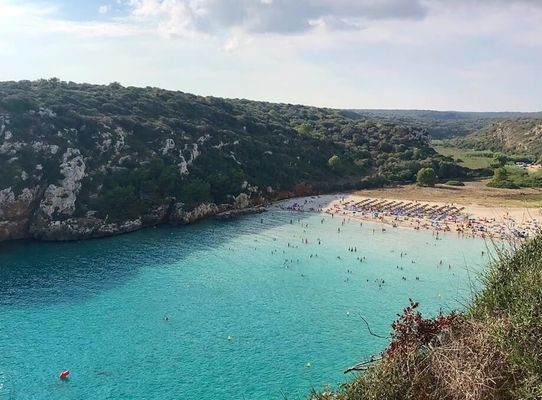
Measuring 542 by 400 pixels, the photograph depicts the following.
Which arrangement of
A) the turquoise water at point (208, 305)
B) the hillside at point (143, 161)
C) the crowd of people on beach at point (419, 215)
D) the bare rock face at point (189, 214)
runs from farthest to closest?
the bare rock face at point (189, 214)
the crowd of people on beach at point (419, 215)
the hillside at point (143, 161)
the turquoise water at point (208, 305)

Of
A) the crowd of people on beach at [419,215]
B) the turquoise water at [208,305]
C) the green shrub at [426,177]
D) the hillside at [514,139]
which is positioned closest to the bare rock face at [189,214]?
the turquoise water at [208,305]

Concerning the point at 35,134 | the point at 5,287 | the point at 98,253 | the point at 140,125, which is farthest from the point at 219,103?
the point at 5,287

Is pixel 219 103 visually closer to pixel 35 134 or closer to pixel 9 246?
pixel 35 134

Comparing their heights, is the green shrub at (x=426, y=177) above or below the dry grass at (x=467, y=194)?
above

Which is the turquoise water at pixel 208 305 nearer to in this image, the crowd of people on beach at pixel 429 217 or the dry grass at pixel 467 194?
the crowd of people on beach at pixel 429 217

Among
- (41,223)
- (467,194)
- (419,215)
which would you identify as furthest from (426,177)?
(41,223)

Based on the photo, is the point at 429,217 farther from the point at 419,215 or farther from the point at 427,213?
the point at 427,213
